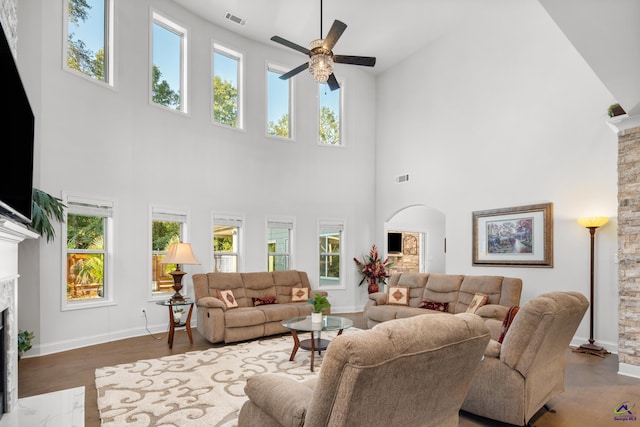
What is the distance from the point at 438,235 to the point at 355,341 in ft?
32.4

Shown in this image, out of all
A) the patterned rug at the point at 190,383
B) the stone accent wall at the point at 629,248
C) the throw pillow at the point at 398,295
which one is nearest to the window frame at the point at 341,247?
the throw pillow at the point at 398,295

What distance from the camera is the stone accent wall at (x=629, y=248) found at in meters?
4.07

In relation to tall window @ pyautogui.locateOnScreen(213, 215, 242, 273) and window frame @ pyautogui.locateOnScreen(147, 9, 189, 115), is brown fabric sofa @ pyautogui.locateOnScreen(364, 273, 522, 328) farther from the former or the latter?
window frame @ pyautogui.locateOnScreen(147, 9, 189, 115)

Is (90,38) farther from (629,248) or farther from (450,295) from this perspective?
(629,248)

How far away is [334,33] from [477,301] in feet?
12.4

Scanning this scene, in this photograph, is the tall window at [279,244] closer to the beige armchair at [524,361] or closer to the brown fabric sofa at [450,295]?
the brown fabric sofa at [450,295]

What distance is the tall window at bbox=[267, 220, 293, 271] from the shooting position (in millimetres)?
7719

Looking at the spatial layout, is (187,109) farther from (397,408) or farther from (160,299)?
(397,408)

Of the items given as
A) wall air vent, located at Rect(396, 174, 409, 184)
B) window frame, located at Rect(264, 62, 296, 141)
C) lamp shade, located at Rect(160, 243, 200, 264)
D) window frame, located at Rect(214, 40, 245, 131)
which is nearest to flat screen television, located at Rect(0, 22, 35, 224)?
lamp shade, located at Rect(160, 243, 200, 264)

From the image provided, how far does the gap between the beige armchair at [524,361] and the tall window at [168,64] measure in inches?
235

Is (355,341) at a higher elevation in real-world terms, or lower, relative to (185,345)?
higher

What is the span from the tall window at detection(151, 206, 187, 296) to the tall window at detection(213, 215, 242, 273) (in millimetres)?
659

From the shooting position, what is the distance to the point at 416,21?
718cm

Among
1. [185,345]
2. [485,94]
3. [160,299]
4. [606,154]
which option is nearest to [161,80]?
[160,299]
